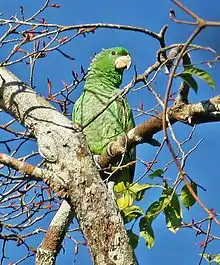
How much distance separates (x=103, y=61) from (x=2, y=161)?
2469 mm

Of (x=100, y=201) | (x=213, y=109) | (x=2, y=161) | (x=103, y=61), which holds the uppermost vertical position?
(x=103, y=61)

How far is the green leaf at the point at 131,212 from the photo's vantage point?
220 cm

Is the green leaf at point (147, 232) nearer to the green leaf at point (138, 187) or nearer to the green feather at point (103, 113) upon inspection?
the green leaf at point (138, 187)

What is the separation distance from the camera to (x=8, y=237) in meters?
3.18

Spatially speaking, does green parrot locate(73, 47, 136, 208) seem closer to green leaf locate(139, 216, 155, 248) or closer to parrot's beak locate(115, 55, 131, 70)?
parrot's beak locate(115, 55, 131, 70)

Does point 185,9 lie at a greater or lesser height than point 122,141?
lesser

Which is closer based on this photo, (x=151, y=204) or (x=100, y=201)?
(x=100, y=201)

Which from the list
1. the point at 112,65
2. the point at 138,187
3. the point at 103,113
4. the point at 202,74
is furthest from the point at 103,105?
the point at 202,74

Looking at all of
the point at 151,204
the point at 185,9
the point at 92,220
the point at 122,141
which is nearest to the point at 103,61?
the point at 122,141

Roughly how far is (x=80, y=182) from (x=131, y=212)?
358mm

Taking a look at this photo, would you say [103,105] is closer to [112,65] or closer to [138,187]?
[112,65]

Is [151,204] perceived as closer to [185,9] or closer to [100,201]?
[100,201]

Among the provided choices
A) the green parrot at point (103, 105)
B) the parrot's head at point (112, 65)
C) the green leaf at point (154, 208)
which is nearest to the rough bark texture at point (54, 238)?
the green leaf at point (154, 208)

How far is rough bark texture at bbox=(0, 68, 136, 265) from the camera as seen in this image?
185 centimetres
